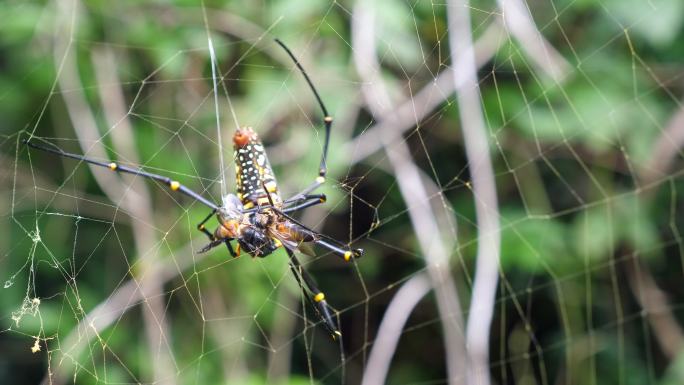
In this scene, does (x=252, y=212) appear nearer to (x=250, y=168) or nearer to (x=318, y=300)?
(x=250, y=168)

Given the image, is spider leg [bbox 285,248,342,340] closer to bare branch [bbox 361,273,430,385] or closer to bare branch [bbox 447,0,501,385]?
bare branch [bbox 361,273,430,385]

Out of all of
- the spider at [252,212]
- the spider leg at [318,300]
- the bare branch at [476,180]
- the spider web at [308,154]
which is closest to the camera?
the spider at [252,212]

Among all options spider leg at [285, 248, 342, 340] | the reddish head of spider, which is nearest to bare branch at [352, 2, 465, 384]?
spider leg at [285, 248, 342, 340]

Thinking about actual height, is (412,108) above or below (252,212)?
above

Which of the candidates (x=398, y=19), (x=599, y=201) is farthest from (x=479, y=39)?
(x=599, y=201)

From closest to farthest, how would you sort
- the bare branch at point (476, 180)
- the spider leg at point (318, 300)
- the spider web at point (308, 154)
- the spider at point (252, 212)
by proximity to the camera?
the spider at point (252, 212) < the spider leg at point (318, 300) < the bare branch at point (476, 180) < the spider web at point (308, 154)

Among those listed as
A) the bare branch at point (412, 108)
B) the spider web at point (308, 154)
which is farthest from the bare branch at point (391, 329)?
the bare branch at point (412, 108)

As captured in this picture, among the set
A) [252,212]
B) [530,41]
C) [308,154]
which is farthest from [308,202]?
[530,41]

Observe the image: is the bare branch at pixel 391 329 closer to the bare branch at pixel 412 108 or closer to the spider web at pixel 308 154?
the spider web at pixel 308 154
